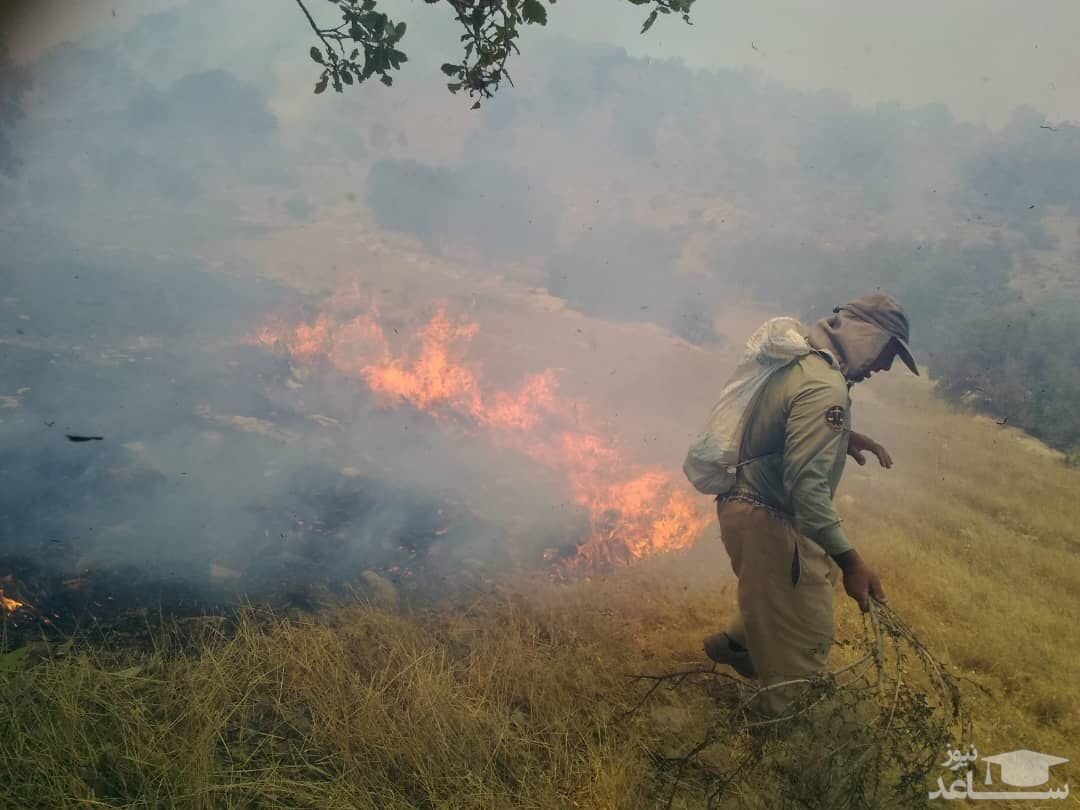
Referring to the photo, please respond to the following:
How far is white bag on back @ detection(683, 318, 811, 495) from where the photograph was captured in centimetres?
279

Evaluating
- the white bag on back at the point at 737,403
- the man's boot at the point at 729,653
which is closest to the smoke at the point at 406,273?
the man's boot at the point at 729,653

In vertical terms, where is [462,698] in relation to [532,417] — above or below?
below

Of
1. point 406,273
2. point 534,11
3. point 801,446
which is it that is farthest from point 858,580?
point 406,273

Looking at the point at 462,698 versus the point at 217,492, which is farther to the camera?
the point at 217,492

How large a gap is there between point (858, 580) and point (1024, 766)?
1.90 metres

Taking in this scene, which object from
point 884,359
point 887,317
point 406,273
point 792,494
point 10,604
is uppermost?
point 406,273

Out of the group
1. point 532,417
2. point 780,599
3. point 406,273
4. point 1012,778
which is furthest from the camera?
point 406,273

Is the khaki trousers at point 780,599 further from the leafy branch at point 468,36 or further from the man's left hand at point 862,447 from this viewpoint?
the leafy branch at point 468,36

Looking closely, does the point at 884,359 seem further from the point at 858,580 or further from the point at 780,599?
the point at 780,599

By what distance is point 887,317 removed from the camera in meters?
2.86

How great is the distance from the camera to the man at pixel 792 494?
2.62 m

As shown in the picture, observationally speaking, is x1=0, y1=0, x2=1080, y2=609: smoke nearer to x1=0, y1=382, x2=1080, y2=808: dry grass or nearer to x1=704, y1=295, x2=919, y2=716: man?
x1=0, y1=382, x2=1080, y2=808: dry grass

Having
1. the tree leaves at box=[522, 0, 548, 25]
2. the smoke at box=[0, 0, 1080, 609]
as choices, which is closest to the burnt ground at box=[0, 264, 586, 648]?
the smoke at box=[0, 0, 1080, 609]

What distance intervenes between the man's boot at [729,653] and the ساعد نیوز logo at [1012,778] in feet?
3.02
